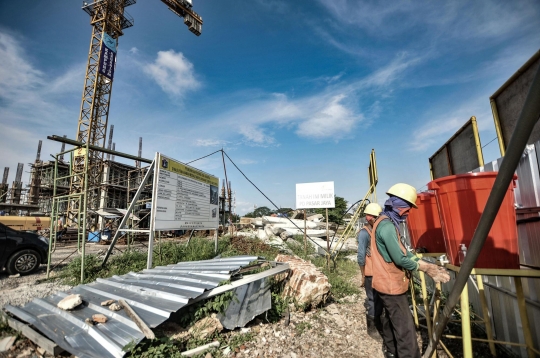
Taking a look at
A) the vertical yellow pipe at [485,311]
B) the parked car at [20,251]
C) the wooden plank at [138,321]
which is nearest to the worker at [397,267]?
the vertical yellow pipe at [485,311]

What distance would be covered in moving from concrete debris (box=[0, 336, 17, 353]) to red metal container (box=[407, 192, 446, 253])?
458 cm

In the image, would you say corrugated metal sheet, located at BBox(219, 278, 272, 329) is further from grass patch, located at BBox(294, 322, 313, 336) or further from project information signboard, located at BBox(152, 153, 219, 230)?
project information signboard, located at BBox(152, 153, 219, 230)

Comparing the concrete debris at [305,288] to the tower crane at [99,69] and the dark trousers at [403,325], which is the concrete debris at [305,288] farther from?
the tower crane at [99,69]

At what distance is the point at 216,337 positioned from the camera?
3.53 meters

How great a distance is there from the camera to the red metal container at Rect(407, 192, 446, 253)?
3248 millimetres

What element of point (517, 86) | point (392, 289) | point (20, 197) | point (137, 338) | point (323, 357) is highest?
point (20, 197)

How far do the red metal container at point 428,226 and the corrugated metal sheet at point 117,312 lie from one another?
8.97ft

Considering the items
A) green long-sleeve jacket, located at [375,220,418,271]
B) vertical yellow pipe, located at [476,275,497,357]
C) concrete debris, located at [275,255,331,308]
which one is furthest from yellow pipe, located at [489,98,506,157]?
concrete debris, located at [275,255,331,308]

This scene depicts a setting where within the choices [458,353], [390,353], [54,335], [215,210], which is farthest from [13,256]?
[458,353]

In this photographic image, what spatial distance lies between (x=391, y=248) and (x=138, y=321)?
272 centimetres

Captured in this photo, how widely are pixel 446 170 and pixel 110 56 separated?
107ft

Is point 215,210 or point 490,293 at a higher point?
point 215,210

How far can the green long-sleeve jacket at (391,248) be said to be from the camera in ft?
8.38

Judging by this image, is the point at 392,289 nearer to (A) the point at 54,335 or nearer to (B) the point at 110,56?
(A) the point at 54,335
